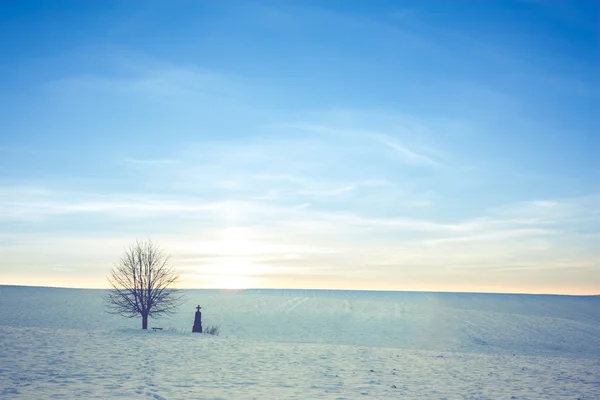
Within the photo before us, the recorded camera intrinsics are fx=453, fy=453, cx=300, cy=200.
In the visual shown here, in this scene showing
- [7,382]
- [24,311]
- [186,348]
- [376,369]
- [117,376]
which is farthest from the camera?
[24,311]

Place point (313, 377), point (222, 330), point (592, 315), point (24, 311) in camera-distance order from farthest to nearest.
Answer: point (592, 315) → point (24, 311) → point (222, 330) → point (313, 377)

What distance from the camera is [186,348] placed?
68.5ft

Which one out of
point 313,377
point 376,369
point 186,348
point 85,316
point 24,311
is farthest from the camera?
point 24,311

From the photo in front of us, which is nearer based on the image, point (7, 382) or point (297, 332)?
point (7, 382)

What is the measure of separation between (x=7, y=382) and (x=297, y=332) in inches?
1260

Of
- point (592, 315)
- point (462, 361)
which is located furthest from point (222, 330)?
point (592, 315)

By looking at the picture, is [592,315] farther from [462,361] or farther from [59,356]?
[59,356]

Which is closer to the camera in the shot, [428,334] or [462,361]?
[462,361]

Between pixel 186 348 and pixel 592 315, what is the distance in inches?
2591

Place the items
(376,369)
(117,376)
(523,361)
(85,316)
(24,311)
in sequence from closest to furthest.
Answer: (117,376), (376,369), (523,361), (85,316), (24,311)

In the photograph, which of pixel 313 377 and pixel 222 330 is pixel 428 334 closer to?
pixel 222 330

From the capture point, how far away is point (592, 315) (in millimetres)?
65375

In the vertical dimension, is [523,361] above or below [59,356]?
below

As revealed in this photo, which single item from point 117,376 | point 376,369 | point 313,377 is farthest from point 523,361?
point 117,376
